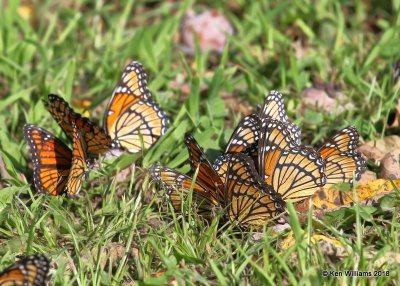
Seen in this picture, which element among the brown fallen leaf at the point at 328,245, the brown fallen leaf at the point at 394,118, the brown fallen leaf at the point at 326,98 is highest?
the brown fallen leaf at the point at 326,98

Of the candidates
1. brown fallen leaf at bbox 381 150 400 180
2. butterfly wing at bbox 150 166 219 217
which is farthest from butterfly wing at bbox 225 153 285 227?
brown fallen leaf at bbox 381 150 400 180

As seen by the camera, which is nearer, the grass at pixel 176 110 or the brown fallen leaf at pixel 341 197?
the grass at pixel 176 110

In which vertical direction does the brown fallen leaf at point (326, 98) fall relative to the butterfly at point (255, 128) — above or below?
above

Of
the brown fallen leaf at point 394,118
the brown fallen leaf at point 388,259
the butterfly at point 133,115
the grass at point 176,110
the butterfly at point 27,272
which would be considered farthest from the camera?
the butterfly at point 133,115

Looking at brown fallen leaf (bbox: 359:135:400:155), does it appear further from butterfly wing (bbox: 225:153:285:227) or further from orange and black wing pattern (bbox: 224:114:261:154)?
butterfly wing (bbox: 225:153:285:227)

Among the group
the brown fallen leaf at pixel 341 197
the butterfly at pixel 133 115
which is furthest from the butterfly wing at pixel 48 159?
the brown fallen leaf at pixel 341 197

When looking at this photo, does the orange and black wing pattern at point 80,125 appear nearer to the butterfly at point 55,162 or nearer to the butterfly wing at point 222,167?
the butterfly at point 55,162

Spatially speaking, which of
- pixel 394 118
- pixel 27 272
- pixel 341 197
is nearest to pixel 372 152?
pixel 394 118

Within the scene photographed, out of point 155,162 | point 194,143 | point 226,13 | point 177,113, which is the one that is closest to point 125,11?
point 226,13
